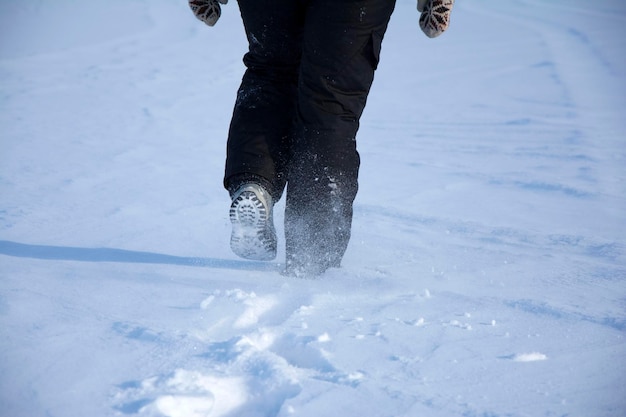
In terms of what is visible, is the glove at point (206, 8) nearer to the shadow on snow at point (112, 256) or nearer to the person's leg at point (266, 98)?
the person's leg at point (266, 98)

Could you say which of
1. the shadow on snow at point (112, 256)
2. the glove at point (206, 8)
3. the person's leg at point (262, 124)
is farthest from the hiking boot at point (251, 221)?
the glove at point (206, 8)

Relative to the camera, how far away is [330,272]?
1.70 metres

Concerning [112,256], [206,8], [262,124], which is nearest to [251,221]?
[262,124]

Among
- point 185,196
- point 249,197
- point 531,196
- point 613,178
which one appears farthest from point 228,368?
point 613,178

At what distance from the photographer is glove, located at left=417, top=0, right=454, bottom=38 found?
1.64 m

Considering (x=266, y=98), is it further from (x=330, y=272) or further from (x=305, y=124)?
(x=330, y=272)

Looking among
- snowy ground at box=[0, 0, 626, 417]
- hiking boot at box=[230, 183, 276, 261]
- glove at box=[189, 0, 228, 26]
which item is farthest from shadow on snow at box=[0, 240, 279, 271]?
glove at box=[189, 0, 228, 26]

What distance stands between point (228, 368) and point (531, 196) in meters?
1.51

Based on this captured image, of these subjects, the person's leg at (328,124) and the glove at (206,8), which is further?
the glove at (206,8)

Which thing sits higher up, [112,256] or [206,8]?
[206,8]

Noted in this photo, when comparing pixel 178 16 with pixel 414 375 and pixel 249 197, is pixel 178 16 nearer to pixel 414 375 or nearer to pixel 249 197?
pixel 249 197

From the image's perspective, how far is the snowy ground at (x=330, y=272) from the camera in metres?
1.13

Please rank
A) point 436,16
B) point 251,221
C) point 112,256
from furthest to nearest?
1. point 112,256
2. point 436,16
3. point 251,221

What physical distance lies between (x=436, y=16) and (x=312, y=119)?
39cm
